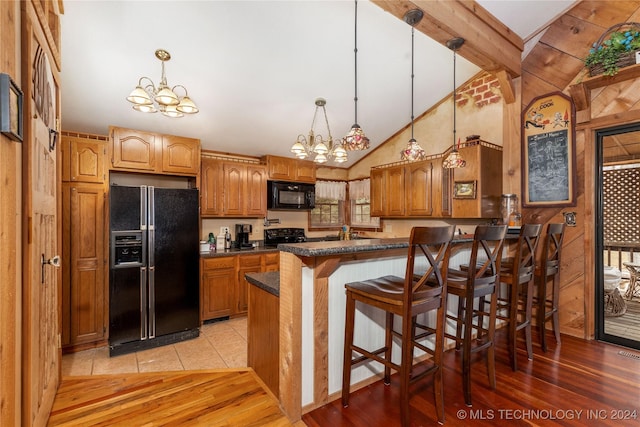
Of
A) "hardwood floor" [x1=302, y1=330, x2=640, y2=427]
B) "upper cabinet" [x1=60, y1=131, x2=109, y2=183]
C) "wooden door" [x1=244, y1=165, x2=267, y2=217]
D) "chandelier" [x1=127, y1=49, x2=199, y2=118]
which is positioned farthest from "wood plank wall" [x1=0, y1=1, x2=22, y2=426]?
"wooden door" [x1=244, y1=165, x2=267, y2=217]

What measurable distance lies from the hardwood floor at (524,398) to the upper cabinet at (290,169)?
126 inches

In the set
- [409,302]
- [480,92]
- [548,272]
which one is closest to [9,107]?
[409,302]

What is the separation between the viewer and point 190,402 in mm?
1916

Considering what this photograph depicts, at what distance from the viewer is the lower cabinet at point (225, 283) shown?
356 centimetres

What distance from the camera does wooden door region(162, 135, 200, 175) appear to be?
3.44 metres

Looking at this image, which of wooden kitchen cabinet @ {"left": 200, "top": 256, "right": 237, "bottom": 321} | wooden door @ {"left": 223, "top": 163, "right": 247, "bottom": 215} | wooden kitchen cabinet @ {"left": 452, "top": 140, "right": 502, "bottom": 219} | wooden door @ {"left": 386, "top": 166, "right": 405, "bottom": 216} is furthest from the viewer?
wooden door @ {"left": 386, "top": 166, "right": 405, "bottom": 216}

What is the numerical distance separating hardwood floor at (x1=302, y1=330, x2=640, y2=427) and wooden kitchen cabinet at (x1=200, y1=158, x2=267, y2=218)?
286 cm

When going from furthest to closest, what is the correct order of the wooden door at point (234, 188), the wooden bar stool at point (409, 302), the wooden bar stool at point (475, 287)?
1. the wooden door at point (234, 188)
2. the wooden bar stool at point (475, 287)
3. the wooden bar stool at point (409, 302)

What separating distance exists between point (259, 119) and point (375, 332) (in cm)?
299

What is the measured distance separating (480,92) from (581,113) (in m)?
1.25

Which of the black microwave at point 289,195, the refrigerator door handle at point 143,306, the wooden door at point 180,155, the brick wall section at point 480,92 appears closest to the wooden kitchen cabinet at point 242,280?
the black microwave at point 289,195

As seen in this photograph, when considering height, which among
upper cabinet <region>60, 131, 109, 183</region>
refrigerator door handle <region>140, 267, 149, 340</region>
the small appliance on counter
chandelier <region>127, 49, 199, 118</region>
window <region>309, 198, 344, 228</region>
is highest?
chandelier <region>127, 49, 199, 118</region>

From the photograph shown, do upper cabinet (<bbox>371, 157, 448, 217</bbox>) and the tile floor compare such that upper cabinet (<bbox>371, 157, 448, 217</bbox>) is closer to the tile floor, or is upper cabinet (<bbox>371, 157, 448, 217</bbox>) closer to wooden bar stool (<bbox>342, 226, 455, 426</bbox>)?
wooden bar stool (<bbox>342, 226, 455, 426</bbox>)

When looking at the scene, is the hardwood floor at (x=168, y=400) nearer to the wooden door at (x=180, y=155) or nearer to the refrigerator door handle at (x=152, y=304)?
the refrigerator door handle at (x=152, y=304)
